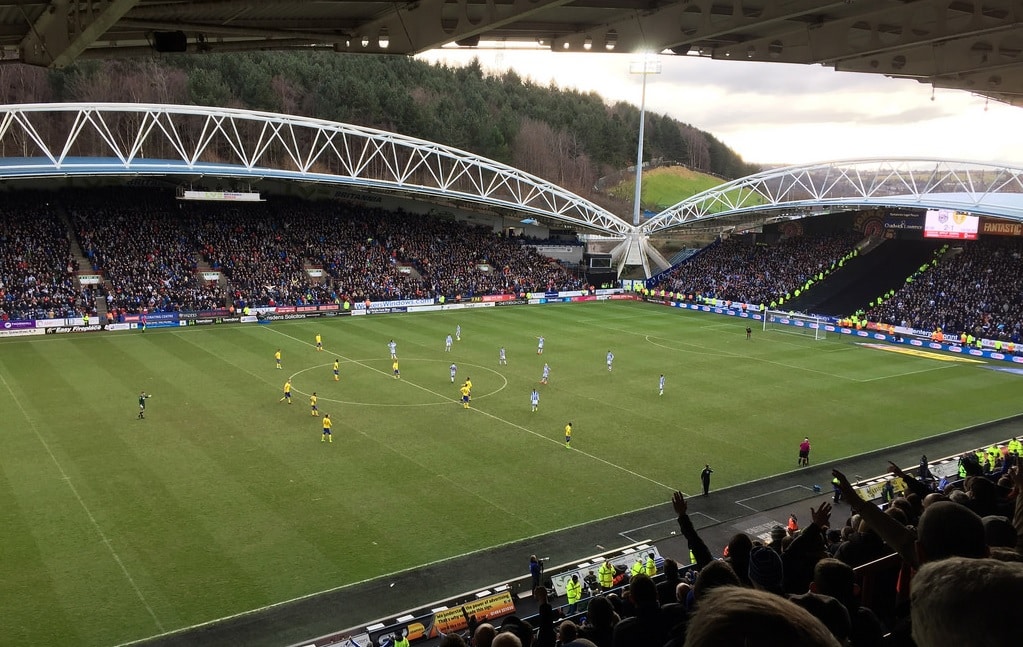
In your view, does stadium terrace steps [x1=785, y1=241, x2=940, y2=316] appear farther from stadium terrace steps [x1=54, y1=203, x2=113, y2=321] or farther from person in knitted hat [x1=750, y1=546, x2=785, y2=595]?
person in knitted hat [x1=750, y1=546, x2=785, y2=595]

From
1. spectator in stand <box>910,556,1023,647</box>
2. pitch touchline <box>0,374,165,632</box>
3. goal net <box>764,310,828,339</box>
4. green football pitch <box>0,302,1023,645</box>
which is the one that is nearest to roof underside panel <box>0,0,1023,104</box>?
spectator in stand <box>910,556,1023,647</box>

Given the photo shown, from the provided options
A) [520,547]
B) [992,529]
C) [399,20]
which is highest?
[399,20]

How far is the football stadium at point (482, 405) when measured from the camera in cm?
861

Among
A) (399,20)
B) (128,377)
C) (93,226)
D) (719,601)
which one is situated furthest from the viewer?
(93,226)

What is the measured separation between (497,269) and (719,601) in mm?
68510

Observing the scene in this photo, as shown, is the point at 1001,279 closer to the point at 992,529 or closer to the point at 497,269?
the point at 497,269

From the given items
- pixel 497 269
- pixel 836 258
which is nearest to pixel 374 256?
pixel 497 269

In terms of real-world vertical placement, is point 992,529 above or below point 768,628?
below

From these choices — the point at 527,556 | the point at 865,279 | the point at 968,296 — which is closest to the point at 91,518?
the point at 527,556

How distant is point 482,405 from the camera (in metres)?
32.1

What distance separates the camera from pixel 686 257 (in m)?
84.1

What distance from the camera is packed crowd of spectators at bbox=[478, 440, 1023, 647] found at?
2059mm

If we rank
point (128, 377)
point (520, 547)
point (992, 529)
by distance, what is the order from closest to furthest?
point (992, 529) → point (520, 547) → point (128, 377)

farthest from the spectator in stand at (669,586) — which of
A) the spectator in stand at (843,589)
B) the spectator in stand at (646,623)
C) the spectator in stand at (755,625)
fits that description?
the spectator in stand at (755,625)
